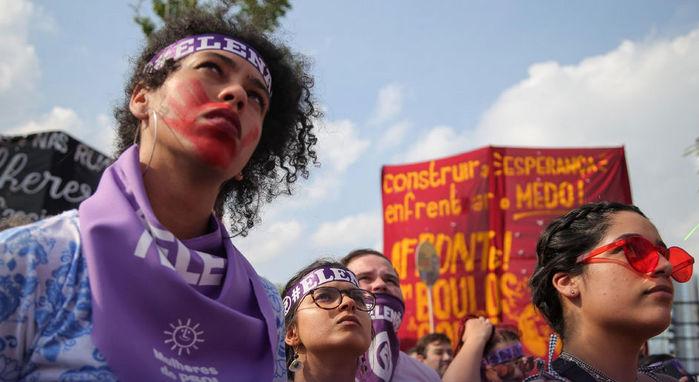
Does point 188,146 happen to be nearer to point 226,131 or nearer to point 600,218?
point 226,131

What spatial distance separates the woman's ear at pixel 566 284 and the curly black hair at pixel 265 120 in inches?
42.2

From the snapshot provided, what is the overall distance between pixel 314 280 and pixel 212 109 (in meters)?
1.74

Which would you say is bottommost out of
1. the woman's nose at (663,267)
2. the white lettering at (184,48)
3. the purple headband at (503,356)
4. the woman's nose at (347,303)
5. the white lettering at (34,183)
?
the purple headband at (503,356)

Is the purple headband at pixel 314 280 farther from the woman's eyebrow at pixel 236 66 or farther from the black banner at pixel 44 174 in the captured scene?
the black banner at pixel 44 174

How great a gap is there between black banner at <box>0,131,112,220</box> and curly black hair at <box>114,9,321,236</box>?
4112mm

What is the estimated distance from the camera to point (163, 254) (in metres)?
1.61

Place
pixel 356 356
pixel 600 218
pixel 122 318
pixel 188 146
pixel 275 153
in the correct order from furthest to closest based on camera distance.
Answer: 1. pixel 356 356
2. pixel 600 218
3. pixel 275 153
4. pixel 188 146
5. pixel 122 318

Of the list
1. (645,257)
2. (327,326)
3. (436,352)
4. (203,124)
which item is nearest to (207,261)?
(203,124)

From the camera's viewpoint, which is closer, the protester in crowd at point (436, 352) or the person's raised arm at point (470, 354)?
the person's raised arm at point (470, 354)

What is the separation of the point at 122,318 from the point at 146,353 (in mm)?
91

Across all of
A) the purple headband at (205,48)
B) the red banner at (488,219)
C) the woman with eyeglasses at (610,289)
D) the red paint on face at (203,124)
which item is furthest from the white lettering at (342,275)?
the red banner at (488,219)

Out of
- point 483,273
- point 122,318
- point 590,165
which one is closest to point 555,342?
point 122,318

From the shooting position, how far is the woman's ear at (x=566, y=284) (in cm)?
269

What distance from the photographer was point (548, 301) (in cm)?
290
